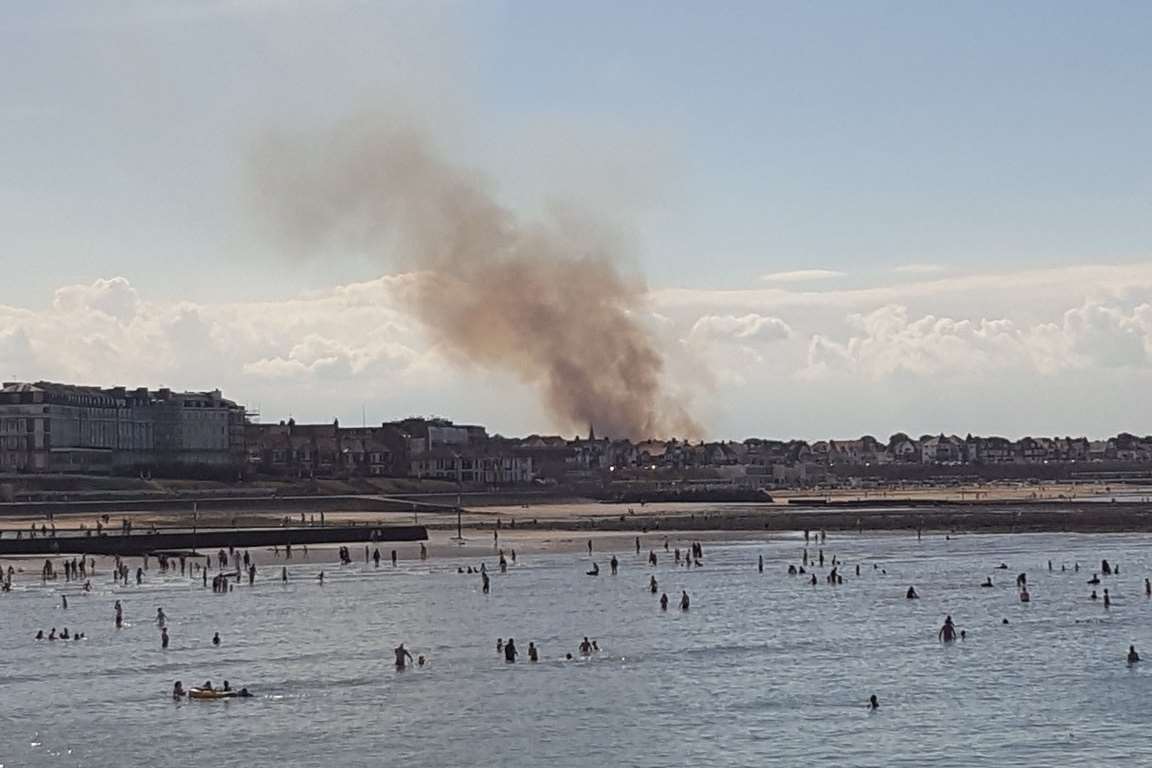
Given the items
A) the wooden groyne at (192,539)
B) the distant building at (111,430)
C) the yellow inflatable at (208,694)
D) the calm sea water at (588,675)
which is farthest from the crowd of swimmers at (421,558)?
the distant building at (111,430)

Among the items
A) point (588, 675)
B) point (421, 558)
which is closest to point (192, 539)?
point (421, 558)

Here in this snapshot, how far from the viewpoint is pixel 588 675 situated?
174ft

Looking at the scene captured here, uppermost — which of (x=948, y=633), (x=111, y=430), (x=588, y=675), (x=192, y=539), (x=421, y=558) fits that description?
(x=111, y=430)

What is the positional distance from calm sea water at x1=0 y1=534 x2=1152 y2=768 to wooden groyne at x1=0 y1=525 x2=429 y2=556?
12.9 m

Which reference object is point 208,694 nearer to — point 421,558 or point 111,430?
point 421,558

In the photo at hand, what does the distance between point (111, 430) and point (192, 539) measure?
85.5 meters

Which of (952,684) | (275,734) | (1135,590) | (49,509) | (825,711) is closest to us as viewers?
(275,734)

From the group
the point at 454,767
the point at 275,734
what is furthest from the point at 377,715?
the point at 454,767

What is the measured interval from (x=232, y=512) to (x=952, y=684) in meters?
96.7

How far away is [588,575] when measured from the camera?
88500mm

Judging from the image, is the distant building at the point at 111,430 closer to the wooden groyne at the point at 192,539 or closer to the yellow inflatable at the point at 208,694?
the wooden groyne at the point at 192,539

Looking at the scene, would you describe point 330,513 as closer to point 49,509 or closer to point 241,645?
point 49,509

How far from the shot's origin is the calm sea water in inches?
1645

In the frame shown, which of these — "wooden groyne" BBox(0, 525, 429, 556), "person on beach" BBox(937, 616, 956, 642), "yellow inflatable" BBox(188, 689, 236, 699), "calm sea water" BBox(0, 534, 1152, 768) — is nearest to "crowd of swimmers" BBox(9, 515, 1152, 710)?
"person on beach" BBox(937, 616, 956, 642)
